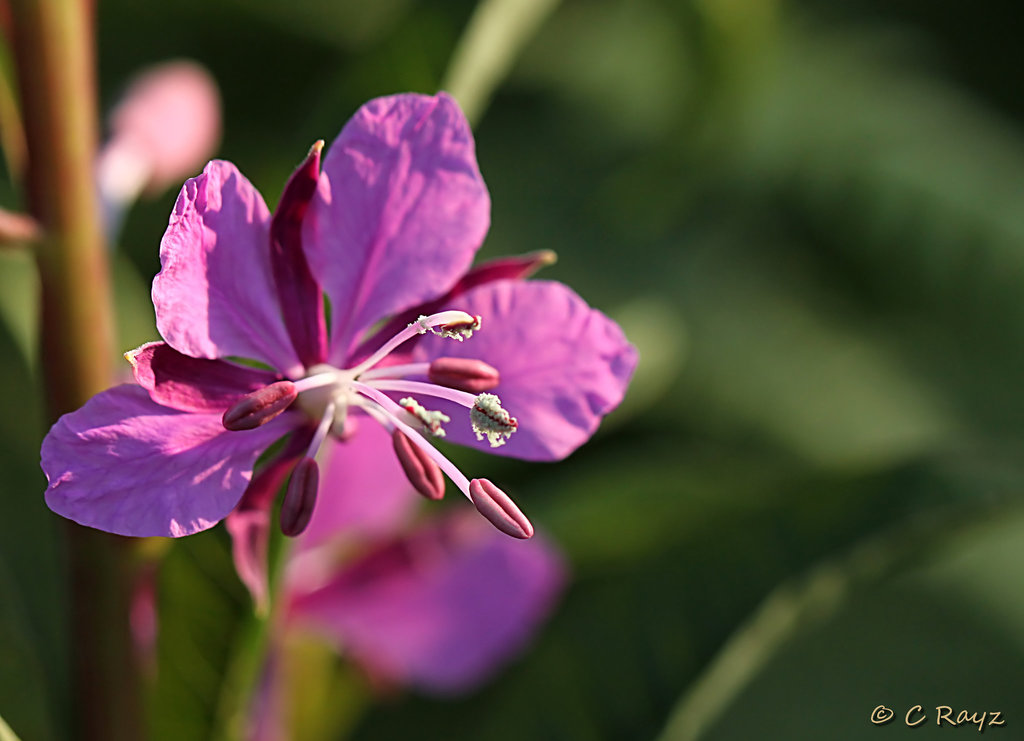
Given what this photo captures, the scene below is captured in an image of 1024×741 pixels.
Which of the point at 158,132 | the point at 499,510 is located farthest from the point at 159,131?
the point at 499,510

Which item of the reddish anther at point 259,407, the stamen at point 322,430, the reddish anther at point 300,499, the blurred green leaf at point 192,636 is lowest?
the blurred green leaf at point 192,636

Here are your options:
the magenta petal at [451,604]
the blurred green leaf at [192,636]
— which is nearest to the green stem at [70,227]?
the blurred green leaf at [192,636]

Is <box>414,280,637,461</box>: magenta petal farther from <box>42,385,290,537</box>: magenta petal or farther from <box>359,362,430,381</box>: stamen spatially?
<box>42,385,290,537</box>: magenta petal

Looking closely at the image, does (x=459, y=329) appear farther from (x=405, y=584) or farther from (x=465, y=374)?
(x=405, y=584)

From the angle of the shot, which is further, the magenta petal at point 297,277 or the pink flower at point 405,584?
the pink flower at point 405,584

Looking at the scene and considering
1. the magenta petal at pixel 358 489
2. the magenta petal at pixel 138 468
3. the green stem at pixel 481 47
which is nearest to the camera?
the magenta petal at pixel 138 468

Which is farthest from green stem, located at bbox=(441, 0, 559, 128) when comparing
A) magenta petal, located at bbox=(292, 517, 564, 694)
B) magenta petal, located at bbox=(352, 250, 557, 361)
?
magenta petal, located at bbox=(292, 517, 564, 694)

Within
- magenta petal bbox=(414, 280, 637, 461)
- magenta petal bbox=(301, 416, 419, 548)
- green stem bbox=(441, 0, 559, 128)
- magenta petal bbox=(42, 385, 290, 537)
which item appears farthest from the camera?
magenta petal bbox=(301, 416, 419, 548)

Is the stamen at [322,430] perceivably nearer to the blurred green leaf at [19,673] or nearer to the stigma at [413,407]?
the stigma at [413,407]
